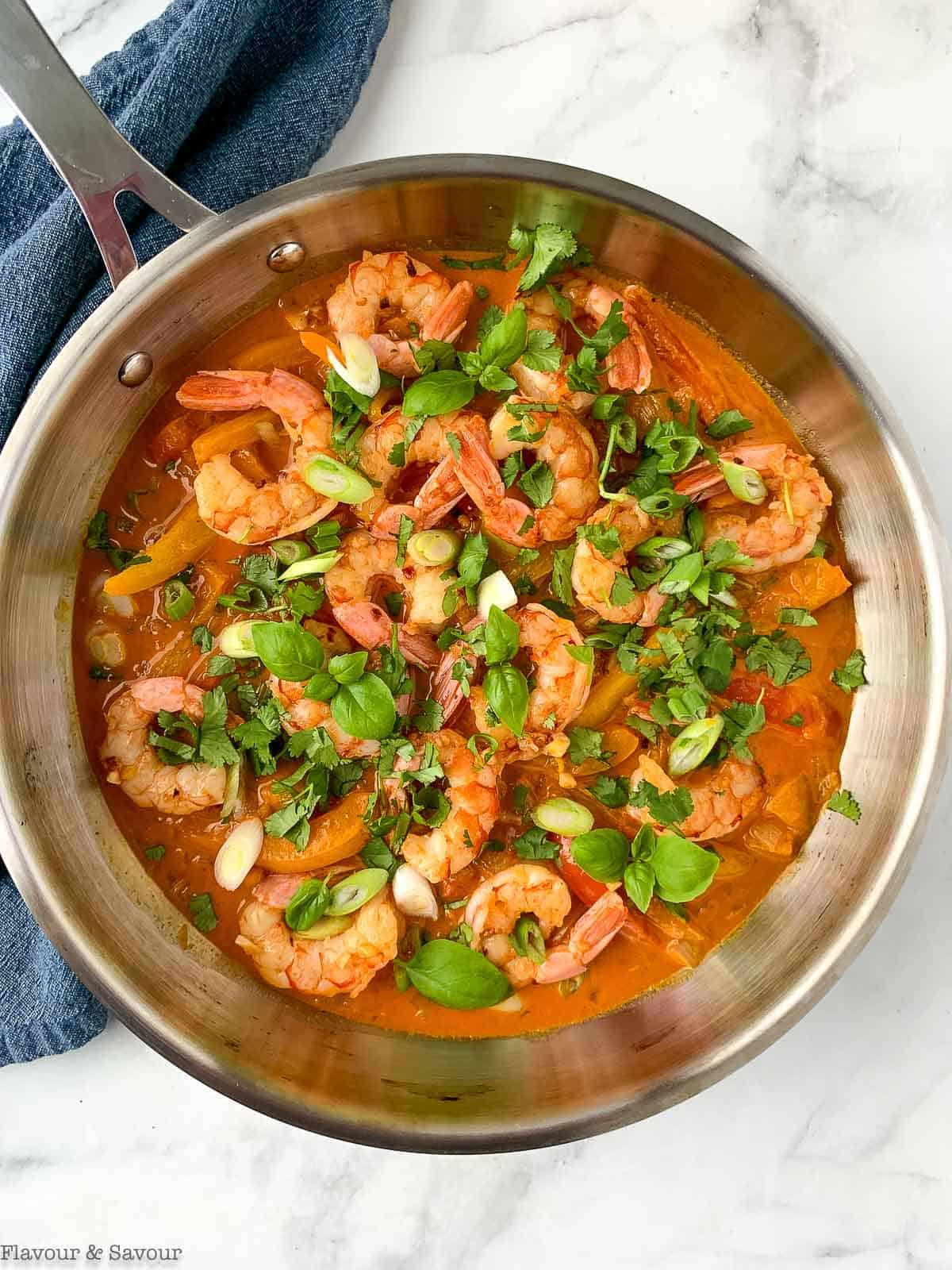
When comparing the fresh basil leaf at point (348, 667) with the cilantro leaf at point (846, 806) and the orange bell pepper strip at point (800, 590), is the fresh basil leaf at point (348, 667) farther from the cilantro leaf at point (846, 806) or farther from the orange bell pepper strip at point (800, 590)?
the cilantro leaf at point (846, 806)

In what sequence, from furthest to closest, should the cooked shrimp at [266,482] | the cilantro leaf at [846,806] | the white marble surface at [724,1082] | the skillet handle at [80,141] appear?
the white marble surface at [724,1082] < the cilantro leaf at [846,806] < the cooked shrimp at [266,482] < the skillet handle at [80,141]

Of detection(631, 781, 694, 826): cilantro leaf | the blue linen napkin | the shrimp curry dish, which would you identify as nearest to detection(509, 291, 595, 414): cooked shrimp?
the shrimp curry dish

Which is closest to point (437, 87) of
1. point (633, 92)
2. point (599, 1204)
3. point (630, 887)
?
point (633, 92)

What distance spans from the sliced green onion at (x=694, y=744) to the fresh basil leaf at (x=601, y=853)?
0.26m

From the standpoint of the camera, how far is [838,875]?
2.97m

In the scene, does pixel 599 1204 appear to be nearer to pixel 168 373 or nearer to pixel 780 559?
pixel 780 559

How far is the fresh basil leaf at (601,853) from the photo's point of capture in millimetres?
2699

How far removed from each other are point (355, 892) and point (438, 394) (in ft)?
4.37

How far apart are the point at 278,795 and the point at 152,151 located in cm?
180

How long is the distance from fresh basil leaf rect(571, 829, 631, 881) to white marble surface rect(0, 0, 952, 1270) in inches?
35.9

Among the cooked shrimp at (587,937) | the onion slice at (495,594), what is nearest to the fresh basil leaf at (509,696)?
the onion slice at (495,594)

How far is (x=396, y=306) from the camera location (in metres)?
2.81

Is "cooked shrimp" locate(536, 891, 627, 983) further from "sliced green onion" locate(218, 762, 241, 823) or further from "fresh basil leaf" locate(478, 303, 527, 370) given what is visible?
"fresh basil leaf" locate(478, 303, 527, 370)

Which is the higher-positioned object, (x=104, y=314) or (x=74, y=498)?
(x=104, y=314)
